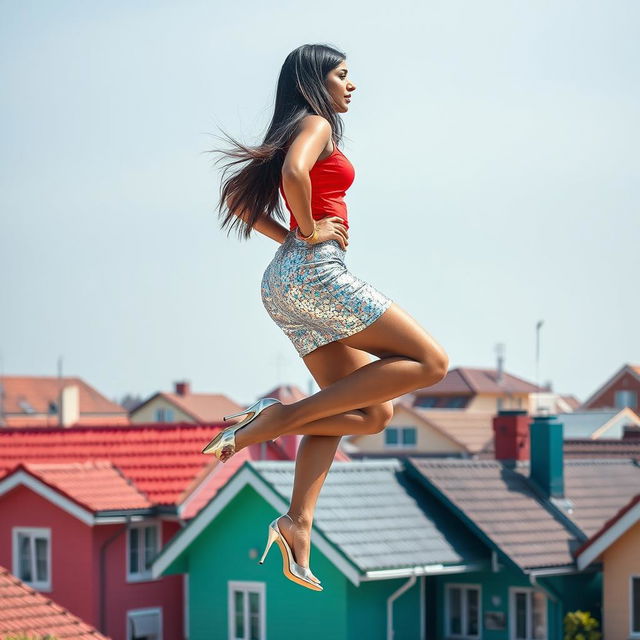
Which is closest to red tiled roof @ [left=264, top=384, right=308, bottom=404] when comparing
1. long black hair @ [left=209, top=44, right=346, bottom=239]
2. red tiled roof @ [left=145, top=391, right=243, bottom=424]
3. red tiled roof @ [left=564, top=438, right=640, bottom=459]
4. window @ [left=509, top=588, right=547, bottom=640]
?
red tiled roof @ [left=145, top=391, right=243, bottom=424]

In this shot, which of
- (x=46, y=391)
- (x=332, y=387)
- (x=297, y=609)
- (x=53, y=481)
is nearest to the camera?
(x=332, y=387)

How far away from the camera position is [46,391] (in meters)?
92.2

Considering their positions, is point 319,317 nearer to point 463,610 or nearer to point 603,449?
point 463,610

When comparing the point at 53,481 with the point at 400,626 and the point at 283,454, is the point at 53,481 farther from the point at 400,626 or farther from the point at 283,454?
the point at 400,626

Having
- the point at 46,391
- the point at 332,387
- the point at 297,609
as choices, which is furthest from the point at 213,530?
the point at 46,391

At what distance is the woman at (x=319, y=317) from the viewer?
6.18 m

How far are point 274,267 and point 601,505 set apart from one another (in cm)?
2267

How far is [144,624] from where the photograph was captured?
28141 millimetres

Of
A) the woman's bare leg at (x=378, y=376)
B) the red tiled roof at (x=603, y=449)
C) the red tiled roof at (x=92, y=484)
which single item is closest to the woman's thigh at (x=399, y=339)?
the woman's bare leg at (x=378, y=376)

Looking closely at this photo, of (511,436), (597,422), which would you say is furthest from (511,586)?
(597,422)

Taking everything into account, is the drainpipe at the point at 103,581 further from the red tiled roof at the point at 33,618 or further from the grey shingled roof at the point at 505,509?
the red tiled roof at the point at 33,618

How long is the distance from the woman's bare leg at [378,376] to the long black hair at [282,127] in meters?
0.79

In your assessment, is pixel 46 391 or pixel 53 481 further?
pixel 46 391

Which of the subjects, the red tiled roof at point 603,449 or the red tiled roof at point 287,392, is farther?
the red tiled roof at point 287,392
